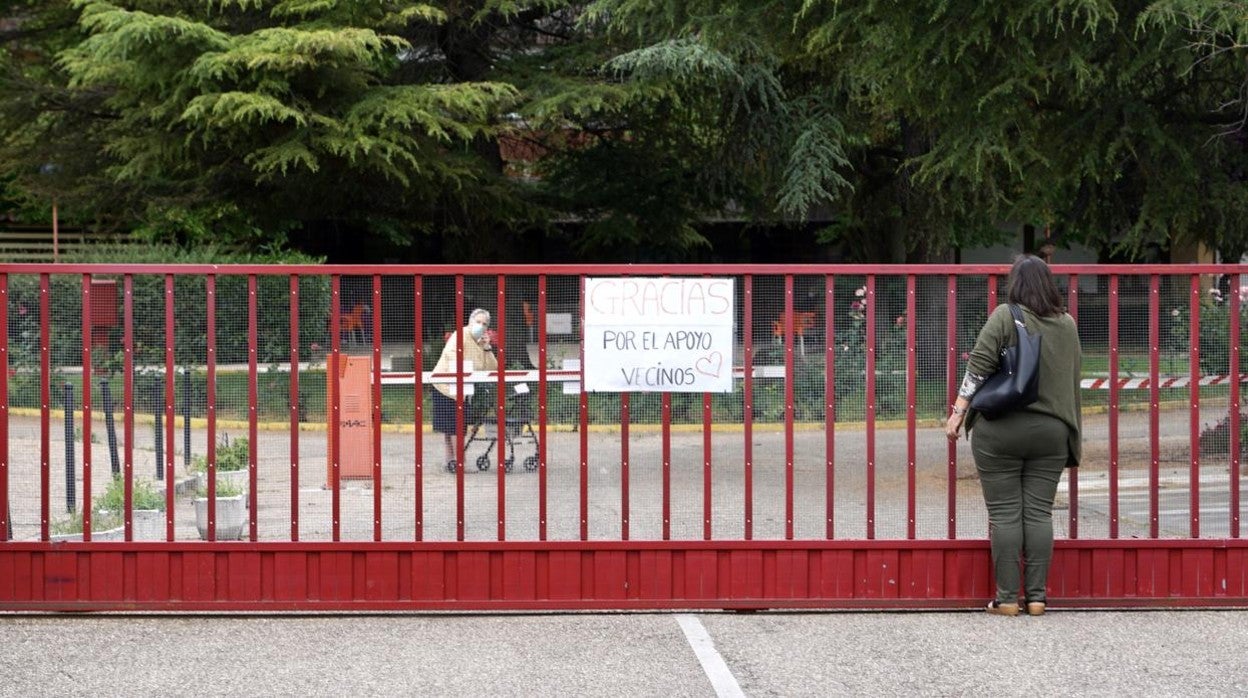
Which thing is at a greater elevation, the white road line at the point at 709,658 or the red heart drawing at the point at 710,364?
the red heart drawing at the point at 710,364

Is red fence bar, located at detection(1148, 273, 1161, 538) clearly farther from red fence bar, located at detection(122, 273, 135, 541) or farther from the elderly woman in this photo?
red fence bar, located at detection(122, 273, 135, 541)

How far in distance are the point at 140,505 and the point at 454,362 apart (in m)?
1.95

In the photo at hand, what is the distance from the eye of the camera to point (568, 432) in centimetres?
787

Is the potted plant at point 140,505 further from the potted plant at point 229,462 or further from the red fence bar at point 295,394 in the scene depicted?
the red fence bar at point 295,394

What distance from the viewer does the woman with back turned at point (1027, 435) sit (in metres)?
7.51

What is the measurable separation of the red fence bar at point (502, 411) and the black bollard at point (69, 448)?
223cm

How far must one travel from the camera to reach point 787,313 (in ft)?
25.7

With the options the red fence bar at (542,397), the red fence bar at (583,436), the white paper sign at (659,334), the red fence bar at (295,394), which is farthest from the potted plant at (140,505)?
the white paper sign at (659,334)

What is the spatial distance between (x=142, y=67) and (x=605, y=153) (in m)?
8.18

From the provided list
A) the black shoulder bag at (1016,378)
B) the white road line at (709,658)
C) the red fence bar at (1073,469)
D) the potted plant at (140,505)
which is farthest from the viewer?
the potted plant at (140,505)

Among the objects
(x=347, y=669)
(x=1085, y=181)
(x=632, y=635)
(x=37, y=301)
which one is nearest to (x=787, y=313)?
(x=632, y=635)

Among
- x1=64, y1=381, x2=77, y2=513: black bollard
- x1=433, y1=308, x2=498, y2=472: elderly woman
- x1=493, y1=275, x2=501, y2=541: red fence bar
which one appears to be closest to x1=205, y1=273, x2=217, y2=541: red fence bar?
x1=64, y1=381, x2=77, y2=513: black bollard

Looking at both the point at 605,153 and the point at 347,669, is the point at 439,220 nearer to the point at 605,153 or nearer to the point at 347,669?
the point at 605,153

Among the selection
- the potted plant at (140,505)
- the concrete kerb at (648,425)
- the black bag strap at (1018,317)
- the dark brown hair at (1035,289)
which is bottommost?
the potted plant at (140,505)
